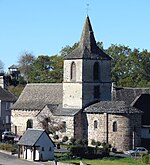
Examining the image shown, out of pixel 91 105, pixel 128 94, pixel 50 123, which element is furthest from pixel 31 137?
pixel 128 94

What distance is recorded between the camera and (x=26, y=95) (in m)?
83.1

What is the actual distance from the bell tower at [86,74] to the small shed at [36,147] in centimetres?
1153

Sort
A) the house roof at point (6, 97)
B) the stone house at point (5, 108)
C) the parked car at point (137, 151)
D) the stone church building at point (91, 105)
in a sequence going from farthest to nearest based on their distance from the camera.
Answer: the house roof at point (6, 97) → the stone house at point (5, 108) → the stone church building at point (91, 105) → the parked car at point (137, 151)

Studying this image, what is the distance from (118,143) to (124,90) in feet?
39.8

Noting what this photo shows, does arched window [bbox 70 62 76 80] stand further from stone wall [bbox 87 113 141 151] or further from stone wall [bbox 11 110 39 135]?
stone wall [bbox 11 110 39 135]

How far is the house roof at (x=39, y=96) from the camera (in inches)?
3120

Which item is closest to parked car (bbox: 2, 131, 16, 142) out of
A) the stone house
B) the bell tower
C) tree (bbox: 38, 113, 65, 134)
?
tree (bbox: 38, 113, 65, 134)

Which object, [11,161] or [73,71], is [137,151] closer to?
[11,161]

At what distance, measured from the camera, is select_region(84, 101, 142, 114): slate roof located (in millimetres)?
67556

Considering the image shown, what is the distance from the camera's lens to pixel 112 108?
224 feet

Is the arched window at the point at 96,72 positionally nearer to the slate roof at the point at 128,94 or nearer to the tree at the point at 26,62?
the slate roof at the point at 128,94

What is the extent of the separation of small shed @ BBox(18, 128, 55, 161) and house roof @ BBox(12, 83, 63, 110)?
52.6 ft

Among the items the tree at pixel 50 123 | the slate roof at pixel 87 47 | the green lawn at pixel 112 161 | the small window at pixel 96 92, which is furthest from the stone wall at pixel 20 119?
the green lawn at pixel 112 161

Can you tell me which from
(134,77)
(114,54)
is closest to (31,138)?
(134,77)
